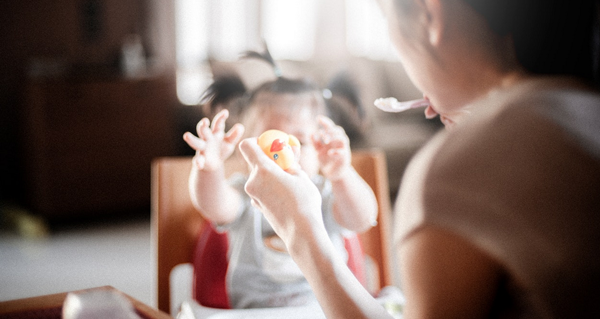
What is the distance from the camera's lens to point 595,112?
1.20 feet

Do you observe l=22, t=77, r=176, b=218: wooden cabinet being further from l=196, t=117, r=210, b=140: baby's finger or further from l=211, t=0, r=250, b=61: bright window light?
l=196, t=117, r=210, b=140: baby's finger

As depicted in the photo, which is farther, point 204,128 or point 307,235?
point 204,128

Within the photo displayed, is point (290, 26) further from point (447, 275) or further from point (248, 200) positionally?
point (447, 275)

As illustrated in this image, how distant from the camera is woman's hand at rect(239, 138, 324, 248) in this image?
1.50 ft

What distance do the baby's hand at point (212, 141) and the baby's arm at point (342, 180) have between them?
0.38ft

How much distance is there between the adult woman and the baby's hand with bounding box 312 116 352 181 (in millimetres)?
253

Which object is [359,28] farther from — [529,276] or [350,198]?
[529,276]

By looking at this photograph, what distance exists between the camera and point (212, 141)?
70 centimetres

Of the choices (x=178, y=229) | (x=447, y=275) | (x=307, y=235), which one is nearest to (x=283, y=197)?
(x=307, y=235)

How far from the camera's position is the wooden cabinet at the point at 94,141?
2617mm

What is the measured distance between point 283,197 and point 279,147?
4.9 inches

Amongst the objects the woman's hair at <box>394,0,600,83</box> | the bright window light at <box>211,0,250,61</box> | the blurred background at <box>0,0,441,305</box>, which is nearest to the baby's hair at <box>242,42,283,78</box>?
the woman's hair at <box>394,0,600,83</box>

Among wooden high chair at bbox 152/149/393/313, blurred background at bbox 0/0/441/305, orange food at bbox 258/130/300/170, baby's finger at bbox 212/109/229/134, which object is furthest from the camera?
blurred background at bbox 0/0/441/305

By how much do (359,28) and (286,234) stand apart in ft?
12.0
